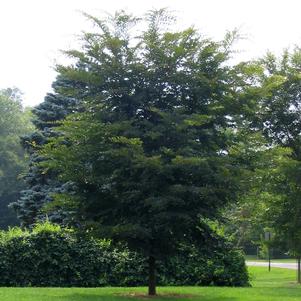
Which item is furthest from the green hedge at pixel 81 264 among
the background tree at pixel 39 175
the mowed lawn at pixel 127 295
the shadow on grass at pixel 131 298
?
the background tree at pixel 39 175

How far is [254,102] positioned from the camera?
14219 mm

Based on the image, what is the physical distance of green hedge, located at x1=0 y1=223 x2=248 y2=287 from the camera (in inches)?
705

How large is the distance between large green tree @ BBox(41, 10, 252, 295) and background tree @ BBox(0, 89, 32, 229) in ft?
125

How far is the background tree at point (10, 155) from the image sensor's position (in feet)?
178

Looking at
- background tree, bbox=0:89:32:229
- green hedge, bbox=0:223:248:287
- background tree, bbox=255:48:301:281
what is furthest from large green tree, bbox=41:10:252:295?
background tree, bbox=0:89:32:229

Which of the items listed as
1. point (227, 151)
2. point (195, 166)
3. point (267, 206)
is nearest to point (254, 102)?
point (227, 151)

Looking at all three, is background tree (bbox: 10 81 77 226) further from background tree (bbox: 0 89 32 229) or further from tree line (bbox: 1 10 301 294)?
background tree (bbox: 0 89 32 229)

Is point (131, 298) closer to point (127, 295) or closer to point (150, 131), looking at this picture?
point (127, 295)

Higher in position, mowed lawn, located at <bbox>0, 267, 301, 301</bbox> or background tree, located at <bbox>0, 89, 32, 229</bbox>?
background tree, located at <bbox>0, 89, 32, 229</bbox>

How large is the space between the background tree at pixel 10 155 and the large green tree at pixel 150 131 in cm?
3811

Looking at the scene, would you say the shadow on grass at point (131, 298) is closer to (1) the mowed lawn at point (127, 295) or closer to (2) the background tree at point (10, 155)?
(1) the mowed lawn at point (127, 295)

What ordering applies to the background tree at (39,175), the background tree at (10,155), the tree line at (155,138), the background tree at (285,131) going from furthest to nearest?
the background tree at (10,155), the background tree at (39,175), the background tree at (285,131), the tree line at (155,138)

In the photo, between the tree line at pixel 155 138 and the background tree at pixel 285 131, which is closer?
the tree line at pixel 155 138

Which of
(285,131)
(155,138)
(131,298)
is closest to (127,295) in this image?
(131,298)
